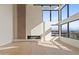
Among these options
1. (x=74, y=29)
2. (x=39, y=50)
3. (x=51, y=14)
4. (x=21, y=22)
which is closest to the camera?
(x=39, y=50)

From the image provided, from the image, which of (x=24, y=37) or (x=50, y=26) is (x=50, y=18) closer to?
(x=50, y=26)

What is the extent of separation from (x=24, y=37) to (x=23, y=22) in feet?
4.18

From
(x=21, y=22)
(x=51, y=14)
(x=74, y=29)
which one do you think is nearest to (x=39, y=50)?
(x=74, y=29)

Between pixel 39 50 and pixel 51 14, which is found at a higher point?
pixel 51 14

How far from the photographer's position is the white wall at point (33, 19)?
15.1m

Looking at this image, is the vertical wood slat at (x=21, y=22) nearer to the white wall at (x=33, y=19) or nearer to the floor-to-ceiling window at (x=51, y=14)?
the white wall at (x=33, y=19)

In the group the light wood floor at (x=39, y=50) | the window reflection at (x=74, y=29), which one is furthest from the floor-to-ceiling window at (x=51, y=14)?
the light wood floor at (x=39, y=50)

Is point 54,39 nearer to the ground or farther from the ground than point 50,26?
nearer to the ground

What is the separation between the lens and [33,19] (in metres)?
15.3

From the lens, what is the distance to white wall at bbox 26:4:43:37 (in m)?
15.1

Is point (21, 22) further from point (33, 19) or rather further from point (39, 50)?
point (39, 50)

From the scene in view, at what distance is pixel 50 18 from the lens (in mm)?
16906

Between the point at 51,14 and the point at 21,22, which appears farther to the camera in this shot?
the point at 51,14

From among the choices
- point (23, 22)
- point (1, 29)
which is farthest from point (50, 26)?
point (1, 29)
